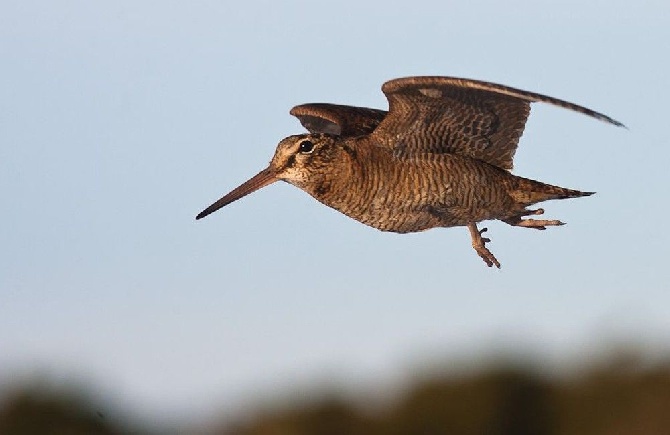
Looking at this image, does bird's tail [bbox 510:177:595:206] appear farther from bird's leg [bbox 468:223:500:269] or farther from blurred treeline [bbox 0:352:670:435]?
blurred treeline [bbox 0:352:670:435]

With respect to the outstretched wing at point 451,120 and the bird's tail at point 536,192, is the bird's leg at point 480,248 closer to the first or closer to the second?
the bird's tail at point 536,192

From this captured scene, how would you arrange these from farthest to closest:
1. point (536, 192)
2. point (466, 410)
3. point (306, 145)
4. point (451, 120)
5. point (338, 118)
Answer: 1. point (466, 410)
2. point (338, 118)
3. point (536, 192)
4. point (306, 145)
5. point (451, 120)

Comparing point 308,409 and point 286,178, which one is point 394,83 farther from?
point 308,409

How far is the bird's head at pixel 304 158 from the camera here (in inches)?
664

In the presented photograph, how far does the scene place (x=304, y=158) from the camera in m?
16.9

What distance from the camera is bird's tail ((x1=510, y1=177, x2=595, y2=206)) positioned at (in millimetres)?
17328

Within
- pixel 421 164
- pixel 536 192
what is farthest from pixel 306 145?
pixel 536 192

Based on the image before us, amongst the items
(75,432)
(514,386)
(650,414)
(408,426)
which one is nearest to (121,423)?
(75,432)

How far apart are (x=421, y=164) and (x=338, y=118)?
1.80 m

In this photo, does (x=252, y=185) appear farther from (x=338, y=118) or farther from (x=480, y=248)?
(x=480, y=248)

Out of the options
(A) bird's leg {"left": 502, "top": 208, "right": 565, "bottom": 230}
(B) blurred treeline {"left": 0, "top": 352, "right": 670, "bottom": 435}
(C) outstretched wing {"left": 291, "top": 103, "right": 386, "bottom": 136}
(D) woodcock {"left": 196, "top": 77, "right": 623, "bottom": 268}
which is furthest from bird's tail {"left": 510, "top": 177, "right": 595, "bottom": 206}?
(B) blurred treeline {"left": 0, "top": 352, "right": 670, "bottom": 435}

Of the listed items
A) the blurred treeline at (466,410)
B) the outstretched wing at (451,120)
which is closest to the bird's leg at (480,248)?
the outstretched wing at (451,120)

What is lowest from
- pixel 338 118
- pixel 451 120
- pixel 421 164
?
pixel 421 164

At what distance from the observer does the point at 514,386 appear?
44062 millimetres
